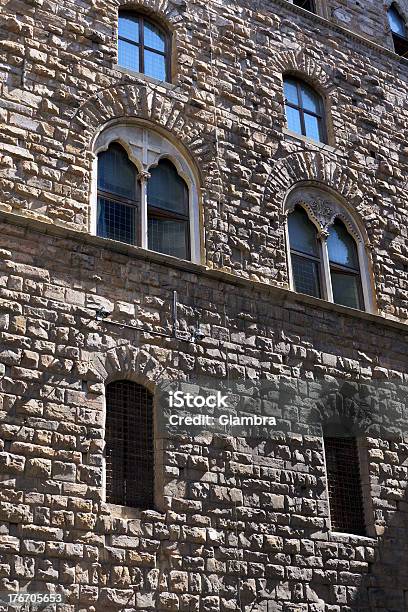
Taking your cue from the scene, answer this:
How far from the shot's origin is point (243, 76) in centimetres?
1436

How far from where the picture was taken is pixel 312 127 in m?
15.1

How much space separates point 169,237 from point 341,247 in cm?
305

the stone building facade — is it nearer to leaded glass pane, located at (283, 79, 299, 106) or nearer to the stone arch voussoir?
the stone arch voussoir

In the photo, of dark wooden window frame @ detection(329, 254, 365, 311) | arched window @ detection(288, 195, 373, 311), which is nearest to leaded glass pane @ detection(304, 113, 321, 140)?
arched window @ detection(288, 195, 373, 311)

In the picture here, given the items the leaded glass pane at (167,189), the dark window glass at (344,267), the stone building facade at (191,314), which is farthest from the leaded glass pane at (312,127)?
the leaded glass pane at (167,189)

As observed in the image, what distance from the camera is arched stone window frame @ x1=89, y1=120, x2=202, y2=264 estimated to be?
12383mm

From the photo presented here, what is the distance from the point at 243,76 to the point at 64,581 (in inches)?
312

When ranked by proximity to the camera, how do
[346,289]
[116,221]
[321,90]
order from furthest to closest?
[321,90] < [346,289] < [116,221]

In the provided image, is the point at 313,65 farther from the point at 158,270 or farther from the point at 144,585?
the point at 144,585

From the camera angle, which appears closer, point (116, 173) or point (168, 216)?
point (116, 173)

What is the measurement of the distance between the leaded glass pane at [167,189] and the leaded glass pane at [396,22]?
22.2ft

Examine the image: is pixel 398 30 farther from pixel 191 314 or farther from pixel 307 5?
pixel 191 314

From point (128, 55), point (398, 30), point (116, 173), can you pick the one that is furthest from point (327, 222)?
point (398, 30)

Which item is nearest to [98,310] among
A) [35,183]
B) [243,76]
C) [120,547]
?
[35,183]
